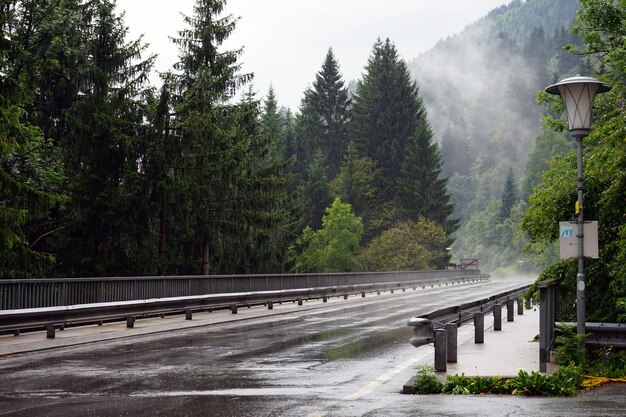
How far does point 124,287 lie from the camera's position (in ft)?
73.2

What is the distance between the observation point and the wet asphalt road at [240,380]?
29.4ft

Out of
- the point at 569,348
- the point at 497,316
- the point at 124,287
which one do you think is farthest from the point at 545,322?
the point at 124,287

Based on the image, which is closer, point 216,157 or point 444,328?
point 444,328

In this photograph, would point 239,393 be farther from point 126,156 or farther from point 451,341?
point 126,156

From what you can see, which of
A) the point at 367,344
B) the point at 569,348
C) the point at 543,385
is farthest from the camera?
the point at 367,344

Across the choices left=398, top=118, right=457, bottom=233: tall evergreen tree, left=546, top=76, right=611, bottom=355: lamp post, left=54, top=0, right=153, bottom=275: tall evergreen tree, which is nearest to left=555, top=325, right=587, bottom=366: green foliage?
left=546, top=76, right=611, bottom=355: lamp post

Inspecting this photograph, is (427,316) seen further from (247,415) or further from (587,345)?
(247,415)

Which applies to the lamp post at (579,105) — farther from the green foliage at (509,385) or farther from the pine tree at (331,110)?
the pine tree at (331,110)

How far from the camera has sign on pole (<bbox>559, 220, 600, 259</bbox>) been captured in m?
11.8

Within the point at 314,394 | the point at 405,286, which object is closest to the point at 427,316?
the point at 314,394

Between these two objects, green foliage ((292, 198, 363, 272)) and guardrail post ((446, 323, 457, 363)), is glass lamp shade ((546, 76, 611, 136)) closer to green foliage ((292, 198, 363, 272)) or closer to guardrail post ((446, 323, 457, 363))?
guardrail post ((446, 323, 457, 363))

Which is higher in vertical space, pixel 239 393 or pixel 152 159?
pixel 152 159

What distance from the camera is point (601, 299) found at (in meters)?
14.0

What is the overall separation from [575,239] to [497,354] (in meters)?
3.38
